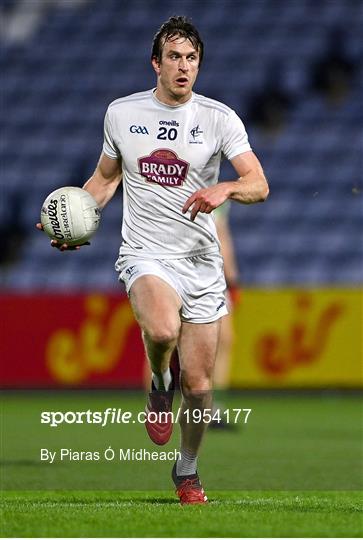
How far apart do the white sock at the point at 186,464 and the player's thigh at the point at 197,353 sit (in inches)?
13.1

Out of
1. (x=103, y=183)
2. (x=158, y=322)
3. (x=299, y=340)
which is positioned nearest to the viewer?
(x=158, y=322)

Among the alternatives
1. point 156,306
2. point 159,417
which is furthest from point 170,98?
point 159,417

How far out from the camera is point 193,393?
618cm

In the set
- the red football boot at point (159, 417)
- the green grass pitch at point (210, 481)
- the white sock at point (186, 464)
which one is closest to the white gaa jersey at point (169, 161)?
the red football boot at point (159, 417)

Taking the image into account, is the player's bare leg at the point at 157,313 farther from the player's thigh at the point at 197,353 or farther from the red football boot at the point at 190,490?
the red football boot at the point at 190,490

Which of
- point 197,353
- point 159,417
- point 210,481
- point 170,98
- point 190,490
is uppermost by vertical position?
point 170,98

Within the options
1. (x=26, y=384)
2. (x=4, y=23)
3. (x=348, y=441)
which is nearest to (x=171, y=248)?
(x=348, y=441)

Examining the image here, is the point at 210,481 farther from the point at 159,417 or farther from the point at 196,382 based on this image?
the point at 196,382

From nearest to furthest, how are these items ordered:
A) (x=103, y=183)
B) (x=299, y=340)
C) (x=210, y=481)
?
(x=103, y=183) < (x=210, y=481) < (x=299, y=340)

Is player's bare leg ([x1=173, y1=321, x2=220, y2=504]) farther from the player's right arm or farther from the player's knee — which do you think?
the player's right arm

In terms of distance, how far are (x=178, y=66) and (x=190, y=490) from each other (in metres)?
1.92

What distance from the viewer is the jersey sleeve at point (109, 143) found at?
6.31 m

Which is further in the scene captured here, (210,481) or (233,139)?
(210,481)

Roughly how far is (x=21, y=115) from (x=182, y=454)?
15413mm
